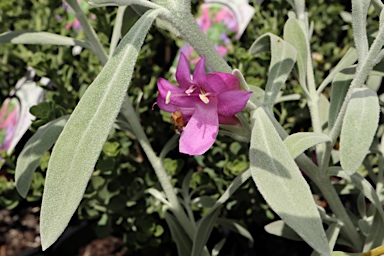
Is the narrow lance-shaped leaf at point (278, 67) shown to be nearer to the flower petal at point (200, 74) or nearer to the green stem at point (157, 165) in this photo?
the flower petal at point (200, 74)

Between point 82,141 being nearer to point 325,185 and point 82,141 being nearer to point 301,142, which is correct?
point 301,142

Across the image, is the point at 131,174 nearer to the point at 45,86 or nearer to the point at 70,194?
the point at 45,86

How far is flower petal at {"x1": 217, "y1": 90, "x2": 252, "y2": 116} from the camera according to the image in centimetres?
60

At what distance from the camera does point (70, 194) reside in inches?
19.9

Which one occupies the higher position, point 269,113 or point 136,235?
point 269,113

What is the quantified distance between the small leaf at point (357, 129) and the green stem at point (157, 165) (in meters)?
0.39

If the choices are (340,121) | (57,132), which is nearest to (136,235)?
(57,132)

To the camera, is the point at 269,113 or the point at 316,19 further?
the point at 316,19

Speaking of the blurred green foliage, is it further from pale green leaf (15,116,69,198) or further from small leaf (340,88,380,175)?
small leaf (340,88,380,175)

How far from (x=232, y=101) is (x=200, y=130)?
6 cm

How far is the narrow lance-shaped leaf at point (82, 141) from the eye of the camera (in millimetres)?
501

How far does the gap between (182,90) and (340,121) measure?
0.23m

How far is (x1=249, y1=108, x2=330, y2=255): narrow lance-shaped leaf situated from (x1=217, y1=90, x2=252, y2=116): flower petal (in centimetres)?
4

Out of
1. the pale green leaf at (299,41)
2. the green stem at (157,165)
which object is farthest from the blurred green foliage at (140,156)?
the pale green leaf at (299,41)
